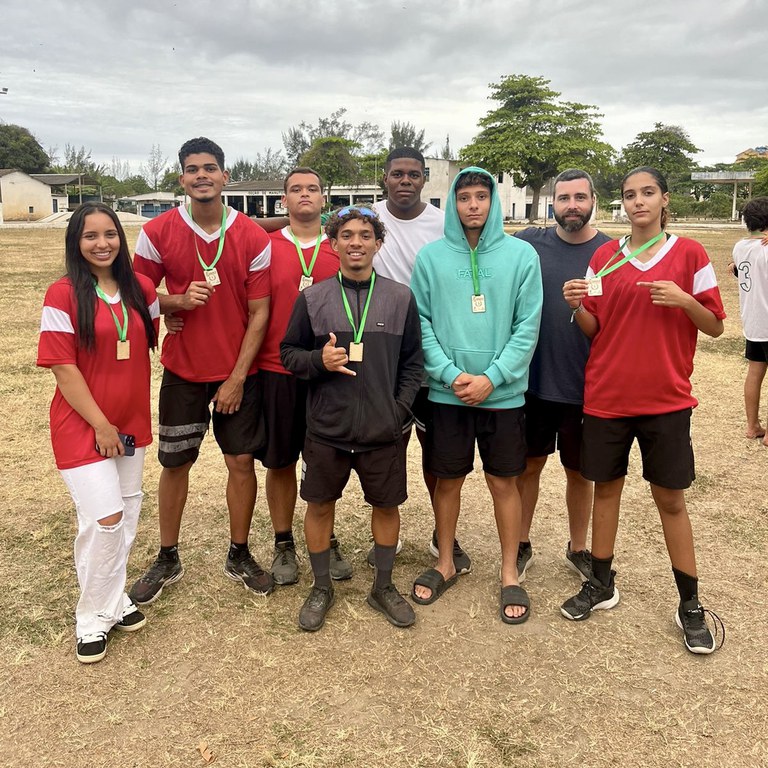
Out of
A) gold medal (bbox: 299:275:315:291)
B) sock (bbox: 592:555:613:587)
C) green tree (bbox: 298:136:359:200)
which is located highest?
green tree (bbox: 298:136:359:200)

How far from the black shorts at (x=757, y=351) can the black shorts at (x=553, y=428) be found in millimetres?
3622

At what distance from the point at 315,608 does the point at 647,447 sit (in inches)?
70.6

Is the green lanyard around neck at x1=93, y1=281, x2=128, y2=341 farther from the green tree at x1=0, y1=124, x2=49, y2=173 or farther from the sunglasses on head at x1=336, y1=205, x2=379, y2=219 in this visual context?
the green tree at x1=0, y1=124, x2=49, y2=173

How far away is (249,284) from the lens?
11.3 feet

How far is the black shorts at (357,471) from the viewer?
3207mm

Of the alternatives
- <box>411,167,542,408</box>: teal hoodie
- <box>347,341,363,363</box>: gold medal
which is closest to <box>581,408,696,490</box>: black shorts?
<box>411,167,542,408</box>: teal hoodie

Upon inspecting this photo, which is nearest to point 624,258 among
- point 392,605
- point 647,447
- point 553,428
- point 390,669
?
point 647,447

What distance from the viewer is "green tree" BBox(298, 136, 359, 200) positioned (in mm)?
56250

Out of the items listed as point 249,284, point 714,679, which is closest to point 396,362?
point 249,284

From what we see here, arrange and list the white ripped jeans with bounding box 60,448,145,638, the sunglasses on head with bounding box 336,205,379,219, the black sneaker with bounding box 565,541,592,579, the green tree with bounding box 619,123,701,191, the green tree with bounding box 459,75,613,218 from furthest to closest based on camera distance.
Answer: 1. the green tree with bounding box 619,123,701,191
2. the green tree with bounding box 459,75,613,218
3. the black sneaker with bounding box 565,541,592,579
4. the sunglasses on head with bounding box 336,205,379,219
5. the white ripped jeans with bounding box 60,448,145,638

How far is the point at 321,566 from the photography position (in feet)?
11.3

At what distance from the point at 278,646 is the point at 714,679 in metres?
1.93

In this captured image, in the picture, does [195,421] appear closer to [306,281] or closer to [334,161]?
[306,281]

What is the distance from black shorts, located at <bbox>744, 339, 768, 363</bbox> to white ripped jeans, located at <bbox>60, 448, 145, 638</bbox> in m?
5.62
